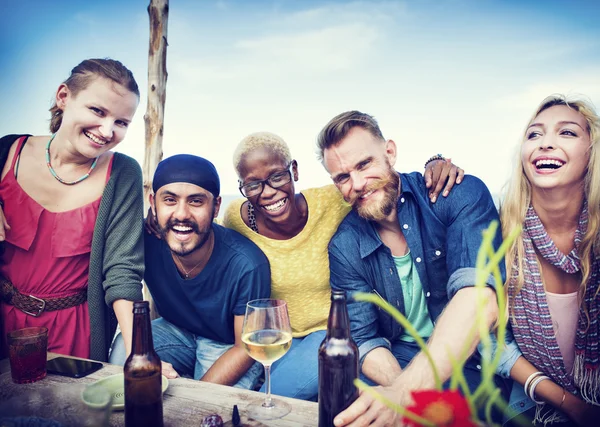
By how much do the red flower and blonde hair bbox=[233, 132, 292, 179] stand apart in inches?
80.0

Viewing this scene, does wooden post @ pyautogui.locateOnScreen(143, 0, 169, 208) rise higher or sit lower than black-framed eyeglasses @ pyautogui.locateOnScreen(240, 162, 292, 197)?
higher

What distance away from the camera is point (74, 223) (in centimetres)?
207

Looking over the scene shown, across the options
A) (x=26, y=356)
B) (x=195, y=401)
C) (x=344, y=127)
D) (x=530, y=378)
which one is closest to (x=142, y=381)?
(x=195, y=401)

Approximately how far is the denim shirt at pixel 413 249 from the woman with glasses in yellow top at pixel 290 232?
0.14 meters

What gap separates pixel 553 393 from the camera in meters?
1.92

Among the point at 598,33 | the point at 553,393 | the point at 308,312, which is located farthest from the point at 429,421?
the point at 598,33

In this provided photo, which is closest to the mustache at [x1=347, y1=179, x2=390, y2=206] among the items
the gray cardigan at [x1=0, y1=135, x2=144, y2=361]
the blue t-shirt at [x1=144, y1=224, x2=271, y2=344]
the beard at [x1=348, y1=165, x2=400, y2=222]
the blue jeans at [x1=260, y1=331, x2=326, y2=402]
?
the beard at [x1=348, y1=165, x2=400, y2=222]

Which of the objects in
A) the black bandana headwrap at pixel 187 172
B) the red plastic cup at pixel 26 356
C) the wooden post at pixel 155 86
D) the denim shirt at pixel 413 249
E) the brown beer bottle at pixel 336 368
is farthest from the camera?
the wooden post at pixel 155 86

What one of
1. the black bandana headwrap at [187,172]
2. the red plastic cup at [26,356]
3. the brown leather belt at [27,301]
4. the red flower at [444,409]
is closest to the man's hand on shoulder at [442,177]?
the black bandana headwrap at [187,172]

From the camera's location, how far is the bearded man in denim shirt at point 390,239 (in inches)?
79.7

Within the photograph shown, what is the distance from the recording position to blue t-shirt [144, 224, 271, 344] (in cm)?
228

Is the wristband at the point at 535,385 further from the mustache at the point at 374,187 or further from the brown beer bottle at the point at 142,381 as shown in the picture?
the brown beer bottle at the point at 142,381

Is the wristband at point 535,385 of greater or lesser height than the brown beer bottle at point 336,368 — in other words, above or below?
below

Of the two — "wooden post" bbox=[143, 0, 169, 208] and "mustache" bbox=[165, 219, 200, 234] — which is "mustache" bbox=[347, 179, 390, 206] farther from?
"wooden post" bbox=[143, 0, 169, 208]
